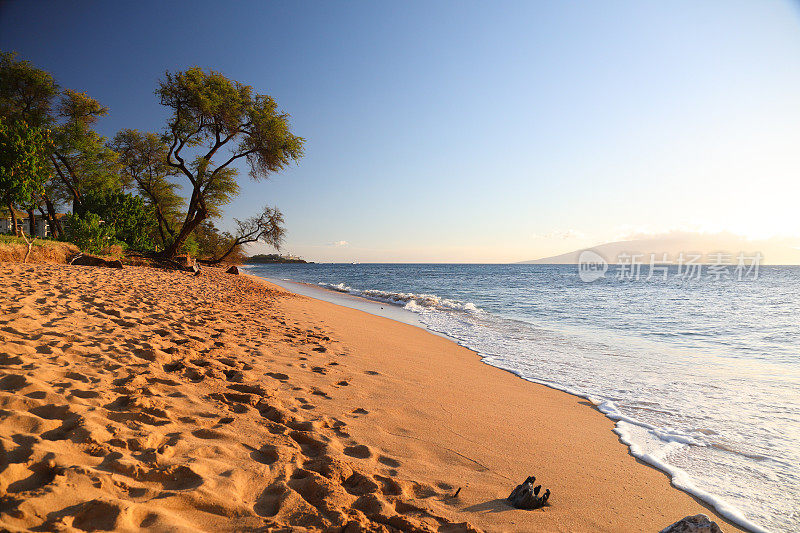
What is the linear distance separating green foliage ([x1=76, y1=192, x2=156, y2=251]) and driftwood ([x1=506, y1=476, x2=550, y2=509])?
23681mm

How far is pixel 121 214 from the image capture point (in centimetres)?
2155

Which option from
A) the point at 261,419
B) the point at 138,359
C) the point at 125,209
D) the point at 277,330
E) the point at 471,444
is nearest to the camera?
the point at 261,419

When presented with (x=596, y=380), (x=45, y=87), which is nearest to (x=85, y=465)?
(x=596, y=380)

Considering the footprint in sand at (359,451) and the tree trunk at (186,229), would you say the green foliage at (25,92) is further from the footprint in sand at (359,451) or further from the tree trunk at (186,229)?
the footprint in sand at (359,451)

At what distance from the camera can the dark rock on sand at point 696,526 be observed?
201 cm

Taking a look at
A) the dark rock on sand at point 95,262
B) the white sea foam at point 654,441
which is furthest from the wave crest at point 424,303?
the dark rock on sand at point 95,262

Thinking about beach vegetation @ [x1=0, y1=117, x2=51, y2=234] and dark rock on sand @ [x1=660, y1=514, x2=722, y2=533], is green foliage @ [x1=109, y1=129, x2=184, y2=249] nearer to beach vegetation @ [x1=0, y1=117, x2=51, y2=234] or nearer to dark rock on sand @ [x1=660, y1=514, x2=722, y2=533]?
beach vegetation @ [x1=0, y1=117, x2=51, y2=234]

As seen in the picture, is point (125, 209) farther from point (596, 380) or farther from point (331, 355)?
point (596, 380)

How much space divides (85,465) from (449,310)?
1544 centimetres

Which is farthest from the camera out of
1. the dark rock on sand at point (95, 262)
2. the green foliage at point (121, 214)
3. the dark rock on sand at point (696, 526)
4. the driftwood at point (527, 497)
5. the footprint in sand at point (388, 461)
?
the green foliage at point (121, 214)

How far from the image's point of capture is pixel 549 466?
3.32m

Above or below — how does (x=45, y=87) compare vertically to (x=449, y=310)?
above

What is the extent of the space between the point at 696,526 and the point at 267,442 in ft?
9.37

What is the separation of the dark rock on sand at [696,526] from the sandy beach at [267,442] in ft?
1.85
